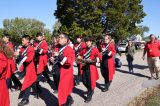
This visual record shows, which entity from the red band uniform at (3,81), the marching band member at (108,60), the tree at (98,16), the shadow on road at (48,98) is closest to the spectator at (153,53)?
the marching band member at (108,60)

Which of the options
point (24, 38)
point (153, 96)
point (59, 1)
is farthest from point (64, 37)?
point (59, 1)

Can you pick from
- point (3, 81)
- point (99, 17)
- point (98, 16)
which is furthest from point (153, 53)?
point (99, 17)

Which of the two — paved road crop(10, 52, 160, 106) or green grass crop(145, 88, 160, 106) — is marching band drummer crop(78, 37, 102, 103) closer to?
paved road crop(10, 52, 160, 106)

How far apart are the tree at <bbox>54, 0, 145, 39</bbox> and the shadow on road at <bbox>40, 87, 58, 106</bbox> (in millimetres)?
35822

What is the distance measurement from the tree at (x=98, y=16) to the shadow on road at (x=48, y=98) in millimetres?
35822

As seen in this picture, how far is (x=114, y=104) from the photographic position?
30.5 feet

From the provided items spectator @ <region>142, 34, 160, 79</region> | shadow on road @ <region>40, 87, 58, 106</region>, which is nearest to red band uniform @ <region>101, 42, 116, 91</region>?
shadow on road @ <region>40, 87, 58, 106</region>

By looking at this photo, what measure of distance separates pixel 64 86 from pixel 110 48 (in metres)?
3.70

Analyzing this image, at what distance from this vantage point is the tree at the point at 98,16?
4844 centimetres

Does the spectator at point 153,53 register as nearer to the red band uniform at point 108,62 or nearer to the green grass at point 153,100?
the red band uniform at point 108,62

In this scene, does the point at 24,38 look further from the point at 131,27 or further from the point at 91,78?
the point at 131,27

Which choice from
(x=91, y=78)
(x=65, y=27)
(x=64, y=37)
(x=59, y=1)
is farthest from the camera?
(x=59, y=1)

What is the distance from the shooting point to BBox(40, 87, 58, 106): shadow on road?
953 centimetres

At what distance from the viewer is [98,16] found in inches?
1944
